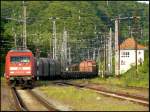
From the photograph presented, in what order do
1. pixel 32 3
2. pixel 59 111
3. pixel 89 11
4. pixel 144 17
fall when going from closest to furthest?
pixel 59 111 → pixel 144 17 → pixel 89 11 → pixel 32 3

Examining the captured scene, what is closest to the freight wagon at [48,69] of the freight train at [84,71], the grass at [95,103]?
the freight train at [84,71]

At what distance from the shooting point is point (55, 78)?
255ft

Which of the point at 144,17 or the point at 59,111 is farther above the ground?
the point at 144,17

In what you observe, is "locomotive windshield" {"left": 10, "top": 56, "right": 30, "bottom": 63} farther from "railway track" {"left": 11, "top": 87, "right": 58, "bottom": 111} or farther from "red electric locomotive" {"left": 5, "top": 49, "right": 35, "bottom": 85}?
"railway track" {"left": 11, "top": 87, "right": 58, "bottom": 111}

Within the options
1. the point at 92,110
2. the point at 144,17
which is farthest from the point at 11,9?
the point at 92,110

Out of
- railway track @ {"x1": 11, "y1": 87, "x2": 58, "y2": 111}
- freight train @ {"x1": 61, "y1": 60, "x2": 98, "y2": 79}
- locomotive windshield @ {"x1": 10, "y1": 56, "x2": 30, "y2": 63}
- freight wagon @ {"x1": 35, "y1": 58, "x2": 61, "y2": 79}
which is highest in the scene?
locomotive windshield @ {"x1": 10, "y1": 56, "x2": 30, "y2": 63}

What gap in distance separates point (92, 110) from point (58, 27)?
73285 millimetres

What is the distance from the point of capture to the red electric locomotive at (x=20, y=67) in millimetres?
42469

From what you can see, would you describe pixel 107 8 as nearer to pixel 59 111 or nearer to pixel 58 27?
pixel 58 27

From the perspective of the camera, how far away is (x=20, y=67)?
4266 cm

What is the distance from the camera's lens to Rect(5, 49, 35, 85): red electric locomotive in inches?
1672

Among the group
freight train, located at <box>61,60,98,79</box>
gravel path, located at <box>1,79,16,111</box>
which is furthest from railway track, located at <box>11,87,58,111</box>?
freight train, located at <box>61,60,98,79</box>

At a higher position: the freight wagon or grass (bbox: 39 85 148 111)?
grass (bbox: 39 85 148 111)

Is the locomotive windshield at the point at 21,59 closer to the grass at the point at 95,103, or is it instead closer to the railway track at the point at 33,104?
the grass at the point at 95,103
